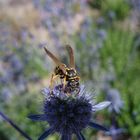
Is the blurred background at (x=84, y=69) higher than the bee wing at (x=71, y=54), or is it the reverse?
the blurred background at (x=84, y=69)

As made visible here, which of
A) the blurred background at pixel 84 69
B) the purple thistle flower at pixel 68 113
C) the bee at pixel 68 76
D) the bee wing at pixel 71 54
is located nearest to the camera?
the bee wing at pixel 71 54

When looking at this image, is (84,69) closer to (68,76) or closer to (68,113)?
(68,113)

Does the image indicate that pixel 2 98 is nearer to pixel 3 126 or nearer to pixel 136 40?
pixel 3 126

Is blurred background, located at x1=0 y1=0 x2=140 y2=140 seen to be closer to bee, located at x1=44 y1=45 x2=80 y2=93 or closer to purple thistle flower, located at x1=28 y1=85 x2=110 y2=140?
purple thistle flower, located at x1=28 y1=85 x2=110 y2=140

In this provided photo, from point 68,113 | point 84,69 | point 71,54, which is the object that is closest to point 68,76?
point 71,54

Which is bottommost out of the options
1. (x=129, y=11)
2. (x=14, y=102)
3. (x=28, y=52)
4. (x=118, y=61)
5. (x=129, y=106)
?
(x=129, y=106)

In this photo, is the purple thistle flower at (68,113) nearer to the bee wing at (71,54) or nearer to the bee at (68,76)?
the bee at (68,76)

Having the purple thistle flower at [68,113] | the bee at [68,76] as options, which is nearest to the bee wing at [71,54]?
the bee at [68,76]

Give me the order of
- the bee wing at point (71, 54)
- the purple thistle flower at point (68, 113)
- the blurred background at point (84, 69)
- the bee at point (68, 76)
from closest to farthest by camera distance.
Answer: the bee wing at point (71, 54) → the bee at point (68, 76) → the purple thistle flower at point (68, 113) → the blurred background at point (84, 69)

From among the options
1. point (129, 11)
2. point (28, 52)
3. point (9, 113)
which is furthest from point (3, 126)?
point (129, 11)
